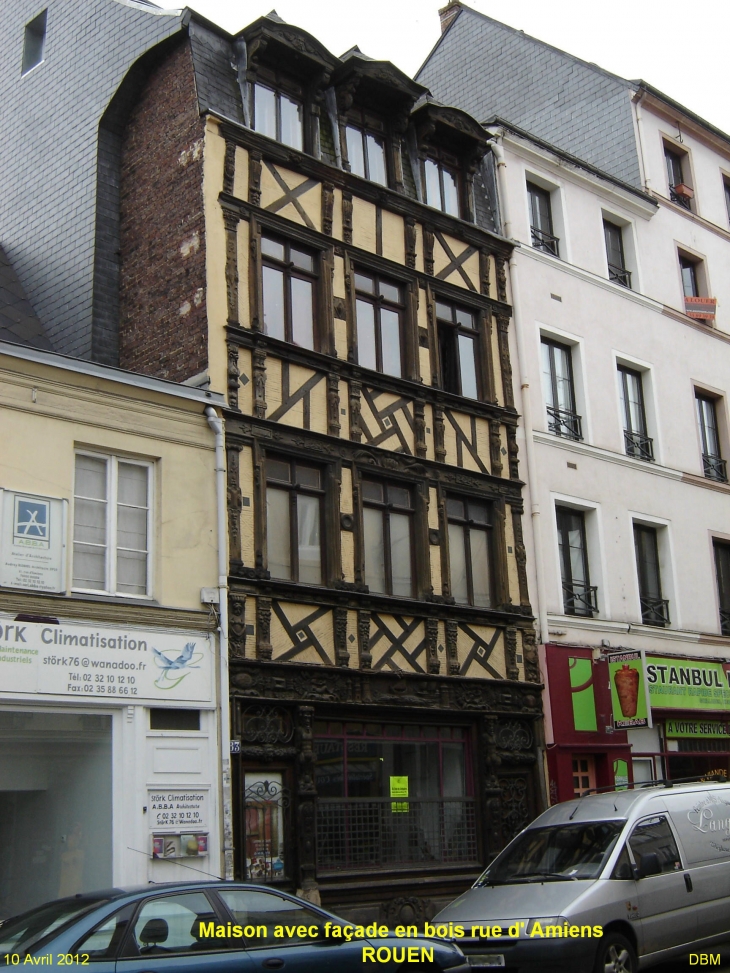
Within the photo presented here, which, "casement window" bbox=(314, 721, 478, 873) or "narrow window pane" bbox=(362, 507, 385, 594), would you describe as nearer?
"casement window" bbox=(314, 721, 478, 873)

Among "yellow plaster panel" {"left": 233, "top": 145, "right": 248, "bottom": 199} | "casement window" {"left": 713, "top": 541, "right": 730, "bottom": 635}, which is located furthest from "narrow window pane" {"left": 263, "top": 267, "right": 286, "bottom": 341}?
"casement window" {"left": 713, "top": 541, "right": 730, "bottom": 635}

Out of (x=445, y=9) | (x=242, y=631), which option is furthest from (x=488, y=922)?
(x=445, y=9)

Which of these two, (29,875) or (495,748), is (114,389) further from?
(495,748)

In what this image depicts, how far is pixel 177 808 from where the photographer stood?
12.9 meters

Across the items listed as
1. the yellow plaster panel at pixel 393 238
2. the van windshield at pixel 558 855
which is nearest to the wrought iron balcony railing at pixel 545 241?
the yellow plaster panel at pixel 393 238

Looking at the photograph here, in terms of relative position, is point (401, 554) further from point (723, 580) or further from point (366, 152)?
point (723, 580)

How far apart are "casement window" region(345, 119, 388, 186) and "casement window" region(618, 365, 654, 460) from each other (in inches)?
242

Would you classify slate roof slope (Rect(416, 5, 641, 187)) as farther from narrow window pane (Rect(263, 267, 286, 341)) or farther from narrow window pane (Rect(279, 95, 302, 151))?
narrow window pane (Rect(263, 267, 286, 341))

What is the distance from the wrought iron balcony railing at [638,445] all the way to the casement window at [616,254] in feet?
9.71

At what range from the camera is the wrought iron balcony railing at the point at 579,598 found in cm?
1884

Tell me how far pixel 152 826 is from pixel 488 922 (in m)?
4.01

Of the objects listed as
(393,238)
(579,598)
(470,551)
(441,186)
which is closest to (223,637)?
(470,551)

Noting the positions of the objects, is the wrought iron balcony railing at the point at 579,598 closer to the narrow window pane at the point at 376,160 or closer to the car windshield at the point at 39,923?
the narrow window pane at the point at 376,160

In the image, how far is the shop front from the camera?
1248 centimetres
